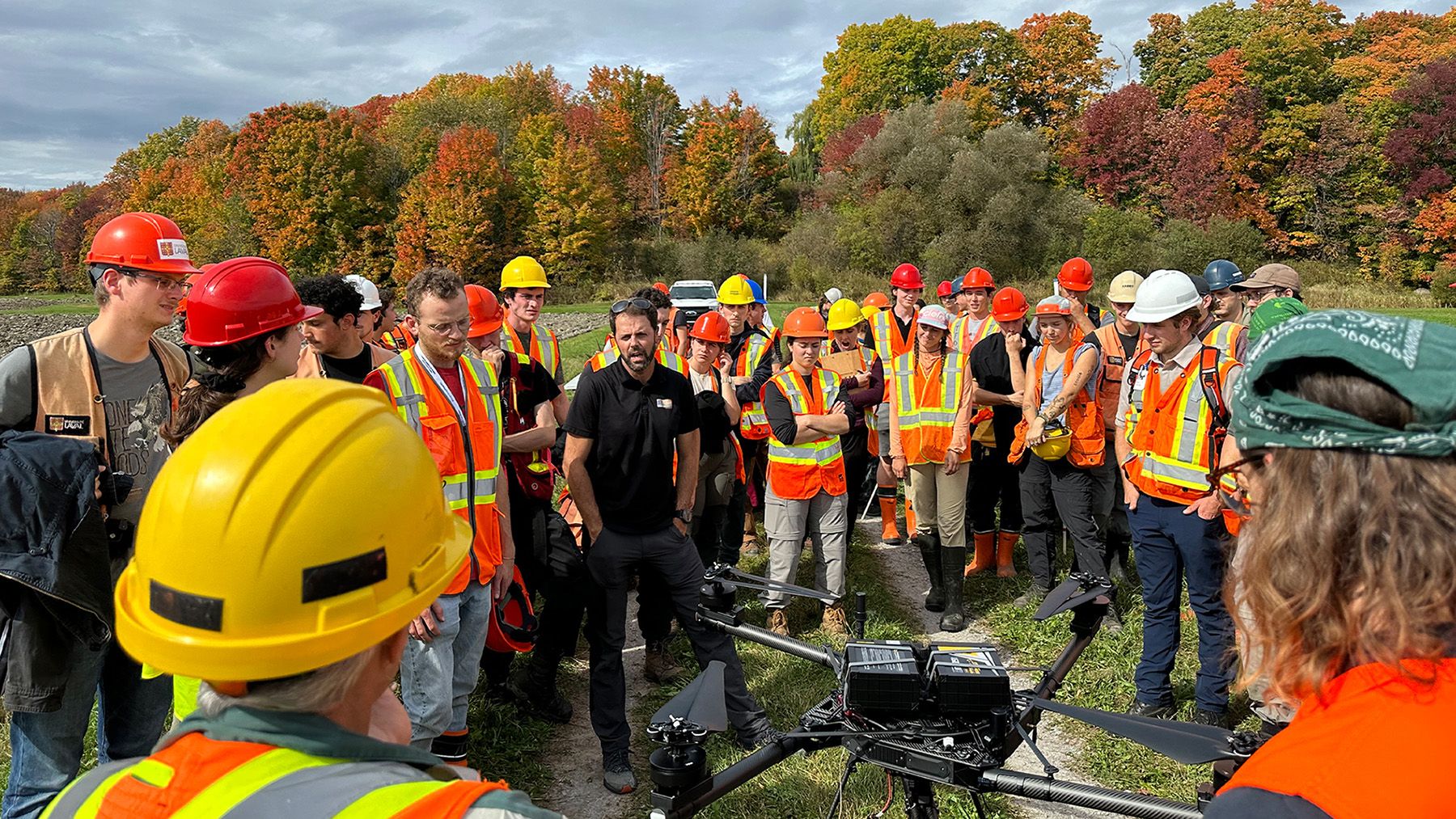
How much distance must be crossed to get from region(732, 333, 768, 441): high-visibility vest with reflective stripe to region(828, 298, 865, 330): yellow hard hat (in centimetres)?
84

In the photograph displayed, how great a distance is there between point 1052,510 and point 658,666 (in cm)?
339

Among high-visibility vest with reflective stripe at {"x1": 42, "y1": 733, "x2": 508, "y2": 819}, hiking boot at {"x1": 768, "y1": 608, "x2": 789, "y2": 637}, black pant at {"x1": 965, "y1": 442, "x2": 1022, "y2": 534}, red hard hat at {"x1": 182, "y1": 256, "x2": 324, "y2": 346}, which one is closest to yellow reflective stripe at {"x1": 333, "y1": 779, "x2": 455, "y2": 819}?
high-visibility vest with reflective stripe at {"x1": 42, "y1": 733, "x2": 508, "y2": 819}

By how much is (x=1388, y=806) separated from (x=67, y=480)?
11.2ft

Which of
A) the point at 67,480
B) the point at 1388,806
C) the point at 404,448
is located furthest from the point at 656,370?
the point at 1388,806

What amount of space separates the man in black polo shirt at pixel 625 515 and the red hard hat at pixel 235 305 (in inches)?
70.5

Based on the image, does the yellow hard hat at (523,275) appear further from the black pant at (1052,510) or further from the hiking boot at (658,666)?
the black pant at (1052,510)

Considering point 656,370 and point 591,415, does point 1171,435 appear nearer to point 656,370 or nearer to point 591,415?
point 656,370

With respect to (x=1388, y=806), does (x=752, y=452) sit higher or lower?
lower

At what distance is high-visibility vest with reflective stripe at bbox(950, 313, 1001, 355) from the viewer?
26.1 feet

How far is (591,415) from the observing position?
4.46 meters

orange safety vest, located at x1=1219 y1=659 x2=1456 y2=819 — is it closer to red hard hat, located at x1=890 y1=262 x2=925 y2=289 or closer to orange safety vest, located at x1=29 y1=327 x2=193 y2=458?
orange safety vest, located at x1=29 y1=327 x2=193 y2=458

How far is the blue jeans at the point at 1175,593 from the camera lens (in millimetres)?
4504

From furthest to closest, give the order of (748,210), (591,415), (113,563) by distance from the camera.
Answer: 1. (748,210)
2. (591,415)
3. (113,563)

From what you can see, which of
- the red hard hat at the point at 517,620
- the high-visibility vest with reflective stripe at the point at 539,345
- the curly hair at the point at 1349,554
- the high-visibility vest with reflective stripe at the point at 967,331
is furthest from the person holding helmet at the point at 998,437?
the curly hair at the point at 1349,554
